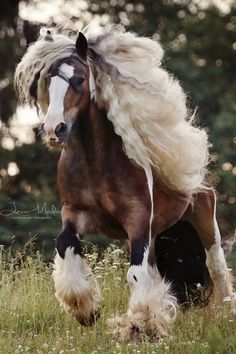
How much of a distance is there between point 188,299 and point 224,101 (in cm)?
1037

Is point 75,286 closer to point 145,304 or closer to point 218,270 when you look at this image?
point 145,304

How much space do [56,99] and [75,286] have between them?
138 centimetres

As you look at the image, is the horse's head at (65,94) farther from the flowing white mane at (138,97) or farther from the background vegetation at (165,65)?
the background vegetation at (165,65)

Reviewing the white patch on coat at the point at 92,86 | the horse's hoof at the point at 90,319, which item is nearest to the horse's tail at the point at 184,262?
the horse's hoof at the point at 90,319

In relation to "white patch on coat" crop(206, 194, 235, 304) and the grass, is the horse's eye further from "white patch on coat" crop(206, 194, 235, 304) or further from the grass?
"white patch on coat" crop(206, 194, 235, 304)

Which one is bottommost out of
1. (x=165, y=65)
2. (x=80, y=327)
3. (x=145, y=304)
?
(x=165, y=65)

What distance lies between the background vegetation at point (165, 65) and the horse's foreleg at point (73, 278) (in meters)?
7.80

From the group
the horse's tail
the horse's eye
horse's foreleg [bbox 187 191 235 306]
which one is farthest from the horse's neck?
the horse's tail

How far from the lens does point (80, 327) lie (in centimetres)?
695

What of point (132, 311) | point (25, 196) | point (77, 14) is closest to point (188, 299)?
point (132, 311)

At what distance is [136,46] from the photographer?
7.08m

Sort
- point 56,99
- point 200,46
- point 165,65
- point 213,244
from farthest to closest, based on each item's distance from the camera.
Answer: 1. point 200,46
2. point 165,65
3. point 213,244
4. point 56,99

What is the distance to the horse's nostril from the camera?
6.06m

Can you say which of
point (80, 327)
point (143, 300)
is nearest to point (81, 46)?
point (143, 300)
